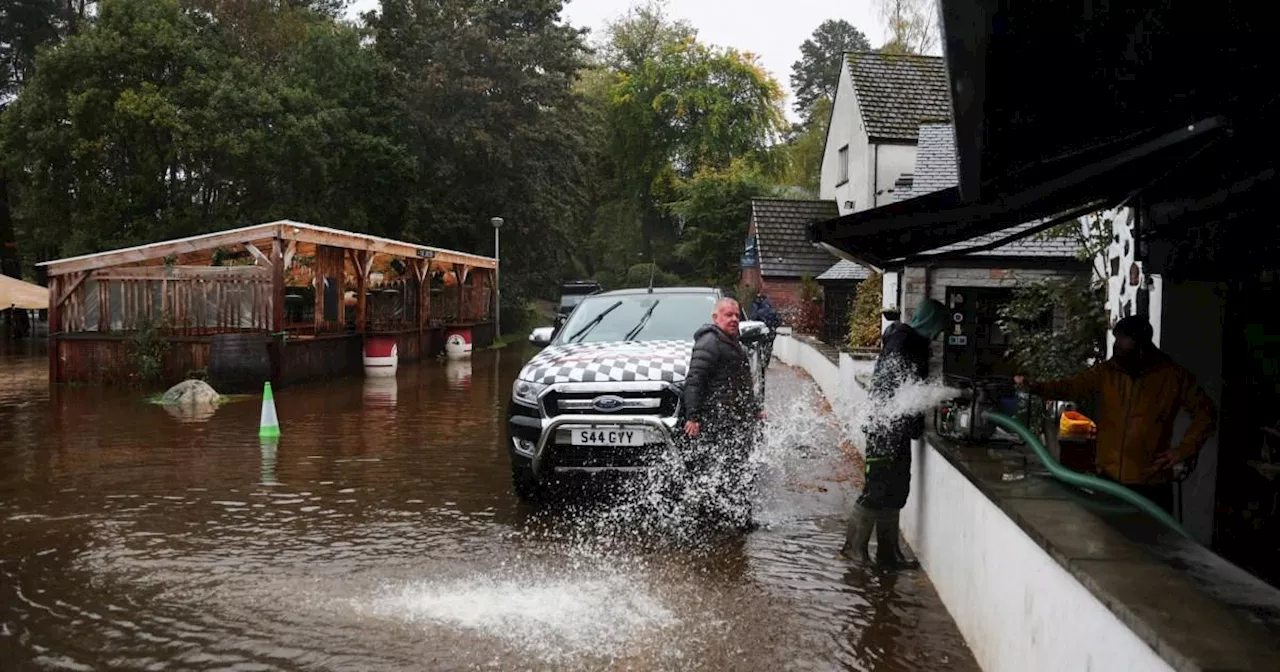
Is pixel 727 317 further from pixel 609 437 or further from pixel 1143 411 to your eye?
pixel 1143 411

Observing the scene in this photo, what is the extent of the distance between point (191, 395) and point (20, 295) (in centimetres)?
1954

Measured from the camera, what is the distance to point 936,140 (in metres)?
21.2

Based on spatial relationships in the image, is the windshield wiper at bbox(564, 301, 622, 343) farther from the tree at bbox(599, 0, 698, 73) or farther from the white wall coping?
the tree at bbox(599, 0, 698, 73)

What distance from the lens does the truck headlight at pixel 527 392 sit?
306 inches

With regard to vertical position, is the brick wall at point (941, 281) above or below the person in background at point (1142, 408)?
above

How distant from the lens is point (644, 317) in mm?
9305

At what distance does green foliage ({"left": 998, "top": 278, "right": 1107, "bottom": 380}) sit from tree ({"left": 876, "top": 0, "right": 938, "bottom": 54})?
26.5 meters

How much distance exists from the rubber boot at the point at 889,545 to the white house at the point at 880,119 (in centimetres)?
1728

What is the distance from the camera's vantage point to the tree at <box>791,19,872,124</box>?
82312 millimetres

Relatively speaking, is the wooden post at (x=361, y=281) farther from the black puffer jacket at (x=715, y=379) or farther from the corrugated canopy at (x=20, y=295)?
the black puffer jacket at (x=715, y=379)

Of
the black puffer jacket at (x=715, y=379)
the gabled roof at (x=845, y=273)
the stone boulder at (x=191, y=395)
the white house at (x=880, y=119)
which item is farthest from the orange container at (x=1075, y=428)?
the gabled roof at (x=845, y=273)

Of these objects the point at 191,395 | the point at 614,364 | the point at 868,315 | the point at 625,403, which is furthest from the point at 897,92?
the point at 625,403

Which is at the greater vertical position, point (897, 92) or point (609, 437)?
point (897, 92)

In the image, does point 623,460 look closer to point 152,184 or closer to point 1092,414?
point 1092,414
